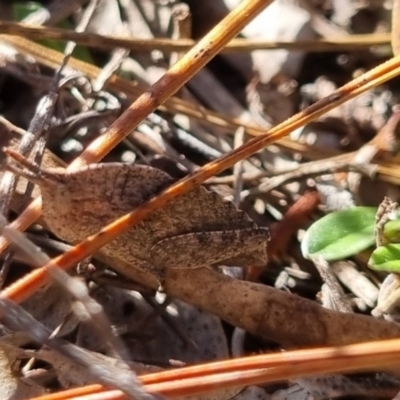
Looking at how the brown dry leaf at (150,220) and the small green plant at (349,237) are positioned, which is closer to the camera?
the brown dry leaf at (150,220)

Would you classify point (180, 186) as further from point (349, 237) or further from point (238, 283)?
point (349, 237)

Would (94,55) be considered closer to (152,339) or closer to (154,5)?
(154,5)

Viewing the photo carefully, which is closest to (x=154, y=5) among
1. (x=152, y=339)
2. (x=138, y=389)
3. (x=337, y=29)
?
(x=337, y=29)

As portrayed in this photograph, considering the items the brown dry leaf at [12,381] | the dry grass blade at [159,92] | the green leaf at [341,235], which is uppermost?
the dry grass blade at [159,92]

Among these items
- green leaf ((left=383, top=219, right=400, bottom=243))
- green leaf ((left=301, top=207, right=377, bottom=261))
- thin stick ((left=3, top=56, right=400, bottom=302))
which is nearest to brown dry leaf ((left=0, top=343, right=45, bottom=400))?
thin stick ((left=3, top=56, right=400, bottom=302))

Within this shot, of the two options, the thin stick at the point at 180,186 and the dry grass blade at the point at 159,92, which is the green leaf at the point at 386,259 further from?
the dry grass blade at the point at 159,92

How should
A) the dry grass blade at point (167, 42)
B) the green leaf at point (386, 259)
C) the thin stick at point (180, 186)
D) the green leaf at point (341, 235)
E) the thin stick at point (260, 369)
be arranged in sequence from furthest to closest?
1. the dry grass blade at point (167, 42)
2. the green leaf at point (341, 235)
3. the green leaf at point (386, 259)
4. the thin stick at point (180, 186)
5. the thin stick at point (260, 369)

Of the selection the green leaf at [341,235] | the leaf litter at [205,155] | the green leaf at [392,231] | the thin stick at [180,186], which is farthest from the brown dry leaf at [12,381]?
the green leaf at [392,231]

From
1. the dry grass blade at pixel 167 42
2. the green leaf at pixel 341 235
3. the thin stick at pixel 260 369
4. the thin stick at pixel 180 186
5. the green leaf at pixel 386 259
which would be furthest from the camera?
the dry grass blade at pixel 167 42
